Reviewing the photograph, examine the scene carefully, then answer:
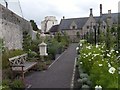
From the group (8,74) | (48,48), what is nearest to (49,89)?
(8,74)

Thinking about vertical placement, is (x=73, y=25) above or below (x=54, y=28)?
above

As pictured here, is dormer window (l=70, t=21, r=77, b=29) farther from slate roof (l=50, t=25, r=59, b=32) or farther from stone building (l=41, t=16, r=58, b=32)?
slate roof (l=50, t=25, r=59, b=32)

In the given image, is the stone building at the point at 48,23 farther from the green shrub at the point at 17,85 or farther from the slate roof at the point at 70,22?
the green shrub at the point at 17,85

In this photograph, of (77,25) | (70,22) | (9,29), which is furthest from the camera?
(70,22)

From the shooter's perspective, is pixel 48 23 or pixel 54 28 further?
pixel 54 28

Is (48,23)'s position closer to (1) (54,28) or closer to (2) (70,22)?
(1) (54,28)

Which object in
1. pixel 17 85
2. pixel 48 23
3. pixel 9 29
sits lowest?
pixel 17 85

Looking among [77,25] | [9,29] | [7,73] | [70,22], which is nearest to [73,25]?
[77,25]

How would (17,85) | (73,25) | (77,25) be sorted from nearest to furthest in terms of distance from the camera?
1. (17,85)
2. (73,25)
3. (77,25)

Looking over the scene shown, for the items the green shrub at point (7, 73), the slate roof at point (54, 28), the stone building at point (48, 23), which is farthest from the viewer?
the slate roof at point (54, 28)

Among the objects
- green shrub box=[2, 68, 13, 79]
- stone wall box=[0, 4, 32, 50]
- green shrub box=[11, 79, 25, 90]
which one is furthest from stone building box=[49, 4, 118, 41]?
green shrub box=[11, 79, 25, 90]

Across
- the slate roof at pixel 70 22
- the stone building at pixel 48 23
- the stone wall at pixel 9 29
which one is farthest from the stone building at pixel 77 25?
the stone wall at pixel 9 29

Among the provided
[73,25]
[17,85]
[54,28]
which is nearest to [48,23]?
[54,28]

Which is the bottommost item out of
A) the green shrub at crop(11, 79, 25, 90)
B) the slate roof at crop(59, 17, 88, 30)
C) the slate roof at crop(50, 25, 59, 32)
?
the green shrub at crop(11, 79, 25, 90)
